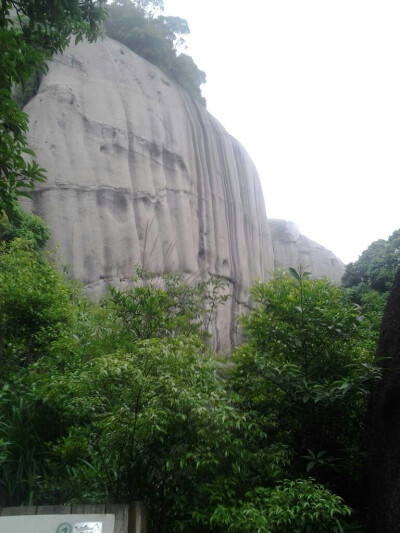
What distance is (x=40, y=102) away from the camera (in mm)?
13961

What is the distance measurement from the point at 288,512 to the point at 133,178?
41.4 ft

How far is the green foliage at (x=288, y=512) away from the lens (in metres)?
3.62

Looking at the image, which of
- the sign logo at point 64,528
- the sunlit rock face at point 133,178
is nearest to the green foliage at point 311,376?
the sign logo at point 64,528

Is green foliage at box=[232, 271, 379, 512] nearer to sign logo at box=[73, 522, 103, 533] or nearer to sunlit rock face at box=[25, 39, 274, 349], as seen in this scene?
sign logo at box=[73, 522, 103, 533]

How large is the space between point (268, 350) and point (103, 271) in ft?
28.2

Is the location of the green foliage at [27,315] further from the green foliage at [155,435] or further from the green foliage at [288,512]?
the green foliage at [288,512]

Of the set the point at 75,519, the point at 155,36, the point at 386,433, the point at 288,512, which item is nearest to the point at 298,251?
the point at 155,36

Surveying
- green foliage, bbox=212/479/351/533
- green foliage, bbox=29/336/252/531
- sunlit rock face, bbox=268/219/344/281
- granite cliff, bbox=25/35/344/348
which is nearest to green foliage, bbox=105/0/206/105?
granite cliff, bbox=25/35/344/348

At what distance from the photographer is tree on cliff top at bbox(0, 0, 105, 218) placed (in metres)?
3.78

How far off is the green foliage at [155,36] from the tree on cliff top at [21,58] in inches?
542

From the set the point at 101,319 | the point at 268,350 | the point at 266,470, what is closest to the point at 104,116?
the point at 101,319

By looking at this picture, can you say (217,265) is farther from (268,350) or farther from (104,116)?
(268,350)

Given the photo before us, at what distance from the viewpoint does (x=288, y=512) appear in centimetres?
363

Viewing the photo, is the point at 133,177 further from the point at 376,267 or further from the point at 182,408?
the point at 182,408
